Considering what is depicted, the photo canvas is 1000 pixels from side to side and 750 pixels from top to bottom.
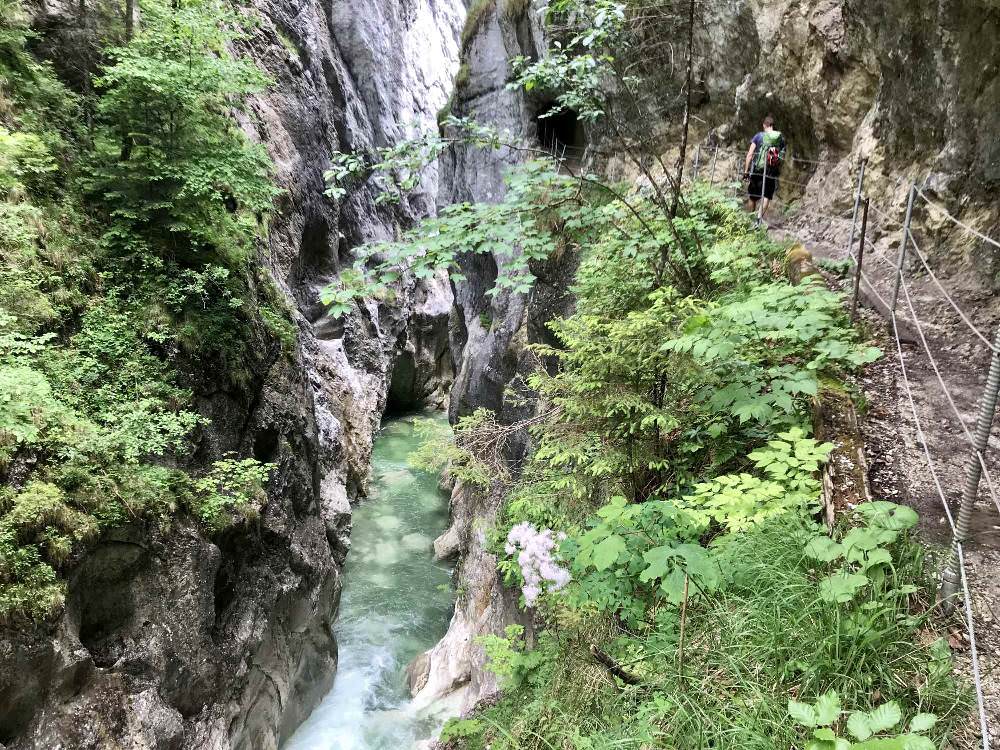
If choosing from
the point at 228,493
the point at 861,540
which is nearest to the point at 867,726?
the point at 861,540

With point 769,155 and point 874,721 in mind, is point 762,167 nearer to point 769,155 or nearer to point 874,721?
point 769,155

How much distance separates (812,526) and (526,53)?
1555 centimetres

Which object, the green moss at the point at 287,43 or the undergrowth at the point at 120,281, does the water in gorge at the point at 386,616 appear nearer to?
the undergrowth at the point at 120,281

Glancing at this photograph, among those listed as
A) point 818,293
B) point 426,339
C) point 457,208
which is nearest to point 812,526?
point 818,293

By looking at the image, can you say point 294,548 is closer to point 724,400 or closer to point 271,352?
point 271,352

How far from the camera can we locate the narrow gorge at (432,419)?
3.67 meters

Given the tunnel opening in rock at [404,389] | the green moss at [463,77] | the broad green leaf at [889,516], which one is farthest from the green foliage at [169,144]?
the tunnel opening in rock at [404,389]

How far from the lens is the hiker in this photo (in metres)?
7.70

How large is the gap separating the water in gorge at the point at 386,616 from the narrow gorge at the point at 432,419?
8cm

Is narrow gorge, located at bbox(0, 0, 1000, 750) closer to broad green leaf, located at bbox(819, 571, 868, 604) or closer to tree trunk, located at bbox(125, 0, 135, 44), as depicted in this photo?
tree trunk, located at bbox(125, 0, 135, 44)

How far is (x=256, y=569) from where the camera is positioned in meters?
7.92

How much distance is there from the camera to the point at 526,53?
581 inches

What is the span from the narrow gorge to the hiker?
1.91ft

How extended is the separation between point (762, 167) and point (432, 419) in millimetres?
6252
